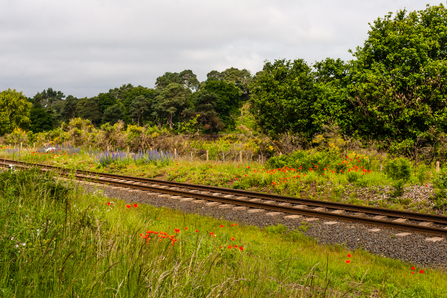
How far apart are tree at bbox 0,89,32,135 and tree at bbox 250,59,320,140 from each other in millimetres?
51362

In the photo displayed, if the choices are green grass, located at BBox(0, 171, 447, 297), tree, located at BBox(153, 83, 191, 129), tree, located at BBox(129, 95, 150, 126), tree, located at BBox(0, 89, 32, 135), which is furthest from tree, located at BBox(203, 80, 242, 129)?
green grass, located at BBox(0, 171, 447, 297)

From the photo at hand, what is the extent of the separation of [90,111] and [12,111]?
65.9 feet

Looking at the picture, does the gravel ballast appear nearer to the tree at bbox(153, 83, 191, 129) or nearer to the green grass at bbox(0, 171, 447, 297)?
the green grass at bbox(0, 171, 447, 297)

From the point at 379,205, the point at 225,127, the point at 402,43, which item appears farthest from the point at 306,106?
the point at 225,127

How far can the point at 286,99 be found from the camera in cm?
2533

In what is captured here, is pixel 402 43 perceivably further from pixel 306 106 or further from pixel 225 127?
pixel 225 127

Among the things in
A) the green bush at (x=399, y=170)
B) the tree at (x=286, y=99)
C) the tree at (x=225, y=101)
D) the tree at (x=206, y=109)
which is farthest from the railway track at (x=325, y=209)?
the tree at (x=225, y=101)

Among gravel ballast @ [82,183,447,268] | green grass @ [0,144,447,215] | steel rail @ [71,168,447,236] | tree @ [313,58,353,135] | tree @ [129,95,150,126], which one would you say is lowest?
gravel ballast @ [82,183,447,268]

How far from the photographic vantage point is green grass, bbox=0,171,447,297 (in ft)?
9.17

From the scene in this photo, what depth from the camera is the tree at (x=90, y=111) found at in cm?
7988

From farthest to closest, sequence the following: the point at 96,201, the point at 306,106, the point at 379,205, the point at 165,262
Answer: the point at 306,106, the point at 379,205, the point at 96,201, the point at 165,262

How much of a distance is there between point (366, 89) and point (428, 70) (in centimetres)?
343

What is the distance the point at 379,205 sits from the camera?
33.8 feet

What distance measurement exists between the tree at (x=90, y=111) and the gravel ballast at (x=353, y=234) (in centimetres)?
7660
